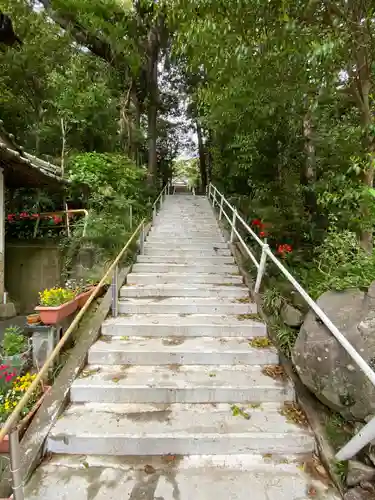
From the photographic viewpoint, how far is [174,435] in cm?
218

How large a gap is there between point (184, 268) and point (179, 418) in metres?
2.85

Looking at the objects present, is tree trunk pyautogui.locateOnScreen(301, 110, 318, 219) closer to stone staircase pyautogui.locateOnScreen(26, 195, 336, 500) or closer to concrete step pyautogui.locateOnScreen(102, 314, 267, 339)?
stone staircase pyautogui.locateOnScreen(26, 195, 336, 500)

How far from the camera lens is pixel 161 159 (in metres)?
18.6

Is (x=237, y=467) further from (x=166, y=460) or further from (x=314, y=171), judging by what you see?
(x=314, y=171)

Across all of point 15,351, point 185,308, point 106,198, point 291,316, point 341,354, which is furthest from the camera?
point 106,198

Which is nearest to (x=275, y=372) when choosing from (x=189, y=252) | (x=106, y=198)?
(x=189, y=252)

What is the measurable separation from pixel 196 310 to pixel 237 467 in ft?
6.20

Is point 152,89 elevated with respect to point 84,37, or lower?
lower

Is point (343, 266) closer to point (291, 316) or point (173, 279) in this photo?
point (291, 316)

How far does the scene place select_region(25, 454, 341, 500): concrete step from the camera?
1.86 m

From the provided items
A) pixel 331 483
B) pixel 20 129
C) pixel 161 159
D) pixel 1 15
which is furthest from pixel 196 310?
pixel 161 159

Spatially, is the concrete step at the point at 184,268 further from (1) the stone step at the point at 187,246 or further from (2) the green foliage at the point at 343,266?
(2) the green foliage at the point at 343,266

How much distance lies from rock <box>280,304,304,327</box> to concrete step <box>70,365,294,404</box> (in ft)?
Answer: 2.28

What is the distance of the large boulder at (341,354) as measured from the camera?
6.56 ft
